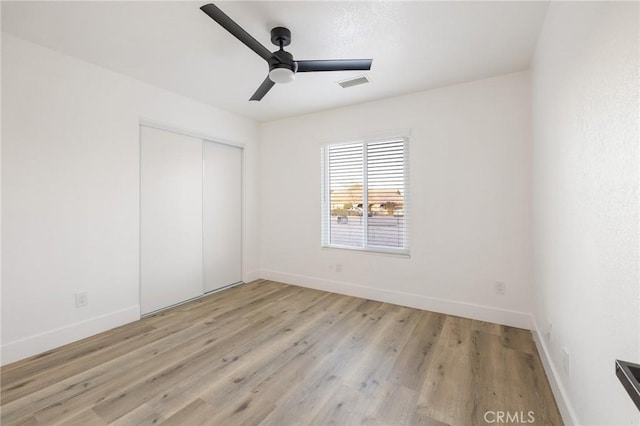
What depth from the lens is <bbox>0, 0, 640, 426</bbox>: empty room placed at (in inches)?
53.2

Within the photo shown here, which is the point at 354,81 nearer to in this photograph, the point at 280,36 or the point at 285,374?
the point at 280,36

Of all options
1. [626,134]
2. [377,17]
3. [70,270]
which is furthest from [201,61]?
[626,134]

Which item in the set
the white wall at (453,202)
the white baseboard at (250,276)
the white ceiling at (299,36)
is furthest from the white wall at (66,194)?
the white wall at (453,202)

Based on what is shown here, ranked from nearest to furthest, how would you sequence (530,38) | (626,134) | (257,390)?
(626,134), (257,390), (530,38)

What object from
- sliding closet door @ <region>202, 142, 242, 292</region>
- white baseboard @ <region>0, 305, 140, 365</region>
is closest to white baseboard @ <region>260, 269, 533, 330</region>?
sliding closet door @ <region>202, 142, 242, 292</region>

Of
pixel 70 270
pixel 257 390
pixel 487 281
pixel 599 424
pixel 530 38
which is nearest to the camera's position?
pixel 599 424

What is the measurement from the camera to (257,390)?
1.82 meters

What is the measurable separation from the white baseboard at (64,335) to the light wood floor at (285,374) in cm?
8

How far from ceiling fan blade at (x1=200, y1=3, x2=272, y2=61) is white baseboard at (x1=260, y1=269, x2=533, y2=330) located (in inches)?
114

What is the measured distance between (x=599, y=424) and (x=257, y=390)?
176 centimetres

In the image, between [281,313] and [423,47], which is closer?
[423,47]

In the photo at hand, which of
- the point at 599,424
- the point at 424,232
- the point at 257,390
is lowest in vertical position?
the point at 257,390

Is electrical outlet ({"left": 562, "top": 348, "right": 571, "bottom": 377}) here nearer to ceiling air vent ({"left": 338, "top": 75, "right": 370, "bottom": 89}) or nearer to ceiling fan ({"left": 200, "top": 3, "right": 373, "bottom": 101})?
ceiling fan ({"left": 200, "top": 3, "right": 373, "bottom": 101})

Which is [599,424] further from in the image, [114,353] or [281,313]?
[114,353]
